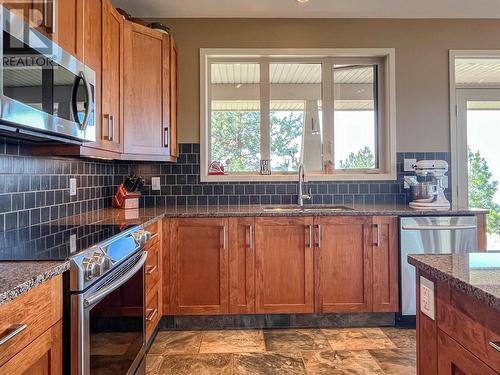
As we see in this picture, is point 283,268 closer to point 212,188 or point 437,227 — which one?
point 212,188

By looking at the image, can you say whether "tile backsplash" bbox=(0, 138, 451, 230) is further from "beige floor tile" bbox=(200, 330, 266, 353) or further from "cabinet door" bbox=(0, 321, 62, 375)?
"cabinet door" bbox=(0, 321, 62, 375)

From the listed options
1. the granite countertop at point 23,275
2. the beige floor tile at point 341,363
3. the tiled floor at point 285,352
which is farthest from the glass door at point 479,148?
the granite countertop at point 23,275

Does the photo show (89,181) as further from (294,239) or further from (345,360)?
(345,360)

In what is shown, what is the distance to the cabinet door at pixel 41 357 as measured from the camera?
2.84 ft

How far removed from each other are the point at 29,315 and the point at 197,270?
1.65m

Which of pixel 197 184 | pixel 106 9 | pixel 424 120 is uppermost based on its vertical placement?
pixel 106 9

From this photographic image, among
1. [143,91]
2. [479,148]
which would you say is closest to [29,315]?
[143,91]

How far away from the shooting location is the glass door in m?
3.24

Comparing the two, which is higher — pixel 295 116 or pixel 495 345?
pixel 295 116

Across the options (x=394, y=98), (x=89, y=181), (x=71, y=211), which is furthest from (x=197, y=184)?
(x=394, y=98)

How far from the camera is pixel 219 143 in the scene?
3225 millimetres

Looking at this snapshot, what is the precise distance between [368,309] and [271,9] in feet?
8.43

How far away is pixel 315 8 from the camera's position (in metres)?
2.93

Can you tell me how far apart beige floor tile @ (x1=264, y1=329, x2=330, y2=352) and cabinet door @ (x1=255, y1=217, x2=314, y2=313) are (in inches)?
6.3
